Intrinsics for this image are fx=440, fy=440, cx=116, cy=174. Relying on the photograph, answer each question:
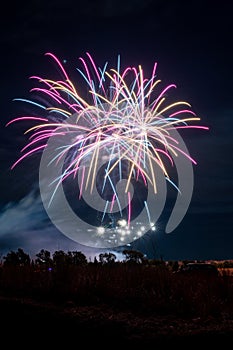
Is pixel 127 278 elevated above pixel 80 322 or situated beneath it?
elevated above

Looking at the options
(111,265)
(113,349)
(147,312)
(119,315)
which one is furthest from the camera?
(111,265)

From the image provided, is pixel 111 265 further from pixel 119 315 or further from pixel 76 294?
pixel 119 315

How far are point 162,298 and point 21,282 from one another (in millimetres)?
3990

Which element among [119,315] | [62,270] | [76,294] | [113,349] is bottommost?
[113,349]

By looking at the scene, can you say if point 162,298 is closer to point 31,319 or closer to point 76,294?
point 76,294

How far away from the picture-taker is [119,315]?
27.6ft

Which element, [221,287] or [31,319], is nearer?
[31,319]

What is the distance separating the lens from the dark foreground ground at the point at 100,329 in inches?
256

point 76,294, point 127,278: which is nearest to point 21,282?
point 76,294

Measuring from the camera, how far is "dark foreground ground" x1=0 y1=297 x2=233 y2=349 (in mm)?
6512

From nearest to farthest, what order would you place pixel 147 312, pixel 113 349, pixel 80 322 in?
pixel 113 349 → pixel 80 322 → pixel 147 312

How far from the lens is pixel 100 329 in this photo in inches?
277

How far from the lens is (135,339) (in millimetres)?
6500

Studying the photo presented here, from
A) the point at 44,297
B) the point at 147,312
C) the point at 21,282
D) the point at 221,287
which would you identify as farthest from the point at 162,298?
the point at 21,282
